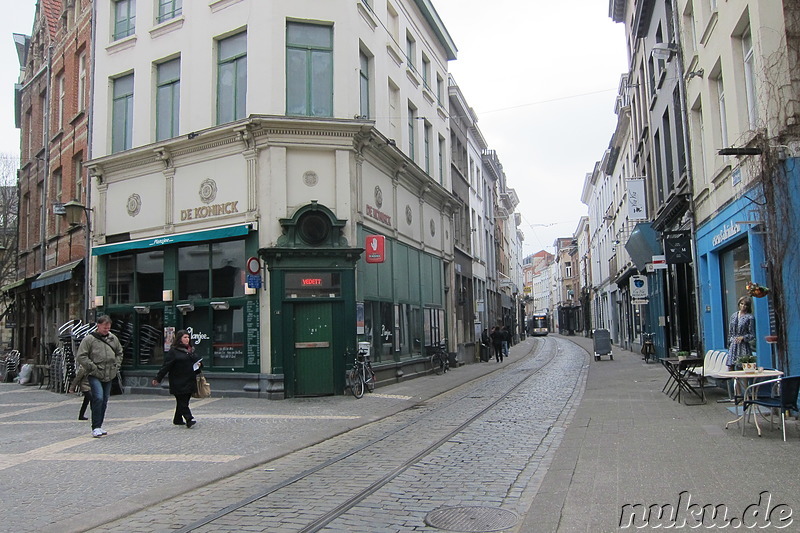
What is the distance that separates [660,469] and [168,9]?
1754cm

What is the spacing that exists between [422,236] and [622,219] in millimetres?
16597

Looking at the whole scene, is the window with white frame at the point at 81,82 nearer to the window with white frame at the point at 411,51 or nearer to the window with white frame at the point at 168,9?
the window with white frame at the point at 168,9

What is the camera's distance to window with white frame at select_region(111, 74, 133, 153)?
Result: 63.9ft

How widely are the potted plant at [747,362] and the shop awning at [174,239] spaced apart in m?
10.7

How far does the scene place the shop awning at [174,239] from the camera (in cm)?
1600

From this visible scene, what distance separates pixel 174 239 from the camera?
56.7ft

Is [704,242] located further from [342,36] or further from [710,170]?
[342,36]

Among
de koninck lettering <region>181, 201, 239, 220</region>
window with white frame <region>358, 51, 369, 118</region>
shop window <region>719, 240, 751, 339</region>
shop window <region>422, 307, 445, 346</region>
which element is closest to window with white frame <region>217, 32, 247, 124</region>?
de koninck lettering <region>181, 201, 239, 220</region>

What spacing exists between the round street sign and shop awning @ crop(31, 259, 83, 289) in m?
7.79

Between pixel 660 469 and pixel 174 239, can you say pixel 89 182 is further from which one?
pixel 660 469

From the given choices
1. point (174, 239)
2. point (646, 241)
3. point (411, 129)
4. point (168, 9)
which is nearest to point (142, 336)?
point (174, 239)

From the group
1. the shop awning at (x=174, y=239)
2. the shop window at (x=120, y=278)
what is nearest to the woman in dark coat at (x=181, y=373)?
the shop awning at (x=174, y=239)

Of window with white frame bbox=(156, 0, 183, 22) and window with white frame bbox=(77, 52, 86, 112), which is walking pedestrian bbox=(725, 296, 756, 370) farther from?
window with white frame bbox=(77, 52, 86, 112)

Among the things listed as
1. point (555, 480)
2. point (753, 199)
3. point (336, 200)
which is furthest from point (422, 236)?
point (555, 480)
